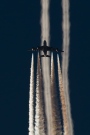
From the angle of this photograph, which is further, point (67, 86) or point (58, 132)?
point (67, 86)

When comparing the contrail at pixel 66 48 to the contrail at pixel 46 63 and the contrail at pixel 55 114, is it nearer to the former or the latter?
the contrail at pixel 46 63

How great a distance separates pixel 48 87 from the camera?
4356 cm

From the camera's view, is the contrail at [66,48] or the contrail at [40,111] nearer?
the contrail at [40,111]

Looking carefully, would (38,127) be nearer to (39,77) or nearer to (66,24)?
(39,77)

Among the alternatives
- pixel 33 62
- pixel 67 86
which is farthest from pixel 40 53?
pixel 67 86

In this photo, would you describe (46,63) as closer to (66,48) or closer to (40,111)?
(66,48)

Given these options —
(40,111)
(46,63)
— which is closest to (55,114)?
(40,111)

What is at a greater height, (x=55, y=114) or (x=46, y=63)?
(x=46, y=63)

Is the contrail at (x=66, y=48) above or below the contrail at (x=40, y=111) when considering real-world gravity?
above

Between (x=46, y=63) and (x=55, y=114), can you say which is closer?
(x=55, y=114)

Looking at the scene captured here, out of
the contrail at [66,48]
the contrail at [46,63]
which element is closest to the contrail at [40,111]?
the contrail at [46,63]

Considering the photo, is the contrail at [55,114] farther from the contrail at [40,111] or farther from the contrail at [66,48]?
the contrail at [66,48]

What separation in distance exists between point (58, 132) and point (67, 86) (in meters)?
6.94

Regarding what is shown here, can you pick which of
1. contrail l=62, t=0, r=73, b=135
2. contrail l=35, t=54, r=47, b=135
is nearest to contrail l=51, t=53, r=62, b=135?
contrail l=35, t=54, r=47, b=135
